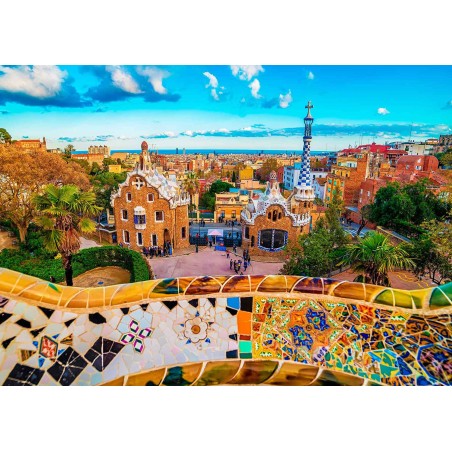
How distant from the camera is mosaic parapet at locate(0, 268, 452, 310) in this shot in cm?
300

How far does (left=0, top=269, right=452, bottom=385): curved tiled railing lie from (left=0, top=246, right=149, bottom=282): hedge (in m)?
4.84

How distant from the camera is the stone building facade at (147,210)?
12.4 meters

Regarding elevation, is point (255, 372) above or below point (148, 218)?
above

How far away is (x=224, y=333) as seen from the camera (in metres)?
3.11

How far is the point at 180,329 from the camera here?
3092 millimetres

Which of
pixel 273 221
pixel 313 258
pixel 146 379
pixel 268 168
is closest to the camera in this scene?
pixel 146 379

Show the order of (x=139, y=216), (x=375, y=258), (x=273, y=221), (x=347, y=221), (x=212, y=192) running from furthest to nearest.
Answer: (x=212, y=192) → (x=347, y=221) → (x=139, y=216) → (x=273, y=221) → (x=375, y=258)

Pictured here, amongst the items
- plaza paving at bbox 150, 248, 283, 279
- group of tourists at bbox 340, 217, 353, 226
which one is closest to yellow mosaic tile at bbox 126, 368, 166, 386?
plaza paving at bbox 150, 248, 283, 279

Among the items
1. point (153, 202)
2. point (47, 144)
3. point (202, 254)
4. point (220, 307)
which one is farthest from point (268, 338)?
point (153, 202)

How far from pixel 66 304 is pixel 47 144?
570 centimetres

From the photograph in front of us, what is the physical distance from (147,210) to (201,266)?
3603mm

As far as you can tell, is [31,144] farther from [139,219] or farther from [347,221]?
[347,221]

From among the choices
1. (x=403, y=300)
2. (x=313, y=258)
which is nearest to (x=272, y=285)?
(x=403, y=300)

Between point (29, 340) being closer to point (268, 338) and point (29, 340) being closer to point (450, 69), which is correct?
point (268, 338)
